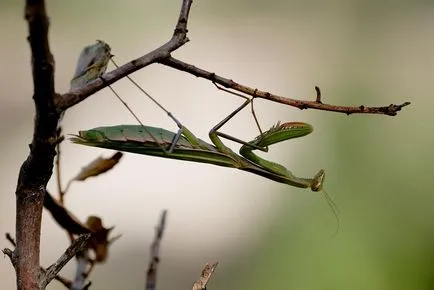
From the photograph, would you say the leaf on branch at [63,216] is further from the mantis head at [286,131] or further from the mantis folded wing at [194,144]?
the mantis head at [286,131]

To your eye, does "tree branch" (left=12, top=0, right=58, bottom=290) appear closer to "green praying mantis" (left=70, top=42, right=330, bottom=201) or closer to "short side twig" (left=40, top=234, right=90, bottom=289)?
"short side twig" (left=40, top=234, right=90, bottom=289)

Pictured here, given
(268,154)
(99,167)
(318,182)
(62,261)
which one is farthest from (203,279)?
(268,154)

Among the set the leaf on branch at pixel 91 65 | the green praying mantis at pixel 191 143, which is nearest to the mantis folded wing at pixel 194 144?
the green praying mantis at pixel 191 143

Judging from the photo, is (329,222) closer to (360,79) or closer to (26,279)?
(360,79)

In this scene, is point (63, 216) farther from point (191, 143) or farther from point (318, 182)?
point (318, 182)

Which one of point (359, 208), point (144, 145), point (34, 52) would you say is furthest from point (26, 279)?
point (359, 208)

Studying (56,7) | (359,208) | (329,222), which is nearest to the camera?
(329,222)

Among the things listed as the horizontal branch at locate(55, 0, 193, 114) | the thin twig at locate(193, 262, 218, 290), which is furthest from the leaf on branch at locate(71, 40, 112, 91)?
the thin twig at locate(193, 262, 218, 290)
